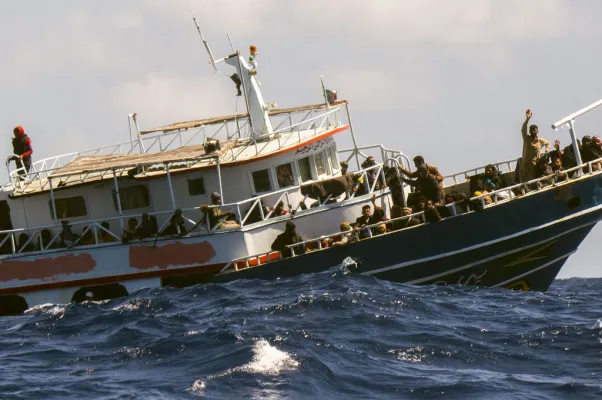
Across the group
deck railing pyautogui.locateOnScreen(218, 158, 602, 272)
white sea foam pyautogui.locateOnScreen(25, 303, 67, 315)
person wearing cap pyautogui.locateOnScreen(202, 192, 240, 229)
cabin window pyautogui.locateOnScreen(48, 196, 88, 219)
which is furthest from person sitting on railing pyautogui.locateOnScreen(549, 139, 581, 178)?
white sea foam pyautogui.locateOnScreen(25, 303, 67, 315)

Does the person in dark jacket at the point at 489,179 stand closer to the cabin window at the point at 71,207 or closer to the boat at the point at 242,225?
the boat at the point at 242,225

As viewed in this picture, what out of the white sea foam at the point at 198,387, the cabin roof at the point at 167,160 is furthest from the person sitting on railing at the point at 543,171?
the white sea foam at the point at 198,387

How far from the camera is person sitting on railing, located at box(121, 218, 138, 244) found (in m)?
25.7

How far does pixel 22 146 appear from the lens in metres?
29.3

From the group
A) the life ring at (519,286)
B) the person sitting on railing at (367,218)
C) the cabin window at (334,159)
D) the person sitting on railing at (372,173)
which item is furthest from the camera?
the cabin window at (334,159)

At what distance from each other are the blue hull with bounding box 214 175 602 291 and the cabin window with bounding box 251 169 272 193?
2.31 metres

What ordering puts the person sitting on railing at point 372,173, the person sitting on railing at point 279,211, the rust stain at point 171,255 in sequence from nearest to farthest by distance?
the rust stain at point 171,255, the person sitting on railing at point 279,211, the person sitting on railing at point 372,173

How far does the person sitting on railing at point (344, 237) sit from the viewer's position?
24844 millimetres

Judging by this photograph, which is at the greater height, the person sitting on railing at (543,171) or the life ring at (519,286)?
the person sitting on railing at (543,171)

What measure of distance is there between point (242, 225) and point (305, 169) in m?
3.11

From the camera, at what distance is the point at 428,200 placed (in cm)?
2552

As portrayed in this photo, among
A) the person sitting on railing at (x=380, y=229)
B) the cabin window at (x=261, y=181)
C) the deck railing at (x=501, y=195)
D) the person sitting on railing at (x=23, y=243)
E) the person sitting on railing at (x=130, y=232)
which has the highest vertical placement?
the cabin window at (x=261, y=181)

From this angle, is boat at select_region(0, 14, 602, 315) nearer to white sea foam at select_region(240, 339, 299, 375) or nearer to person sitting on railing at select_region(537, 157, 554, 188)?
person sitting on railing at select_region(537, 157, 554, 188)

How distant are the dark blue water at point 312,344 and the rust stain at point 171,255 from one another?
A: 2.97 ft
